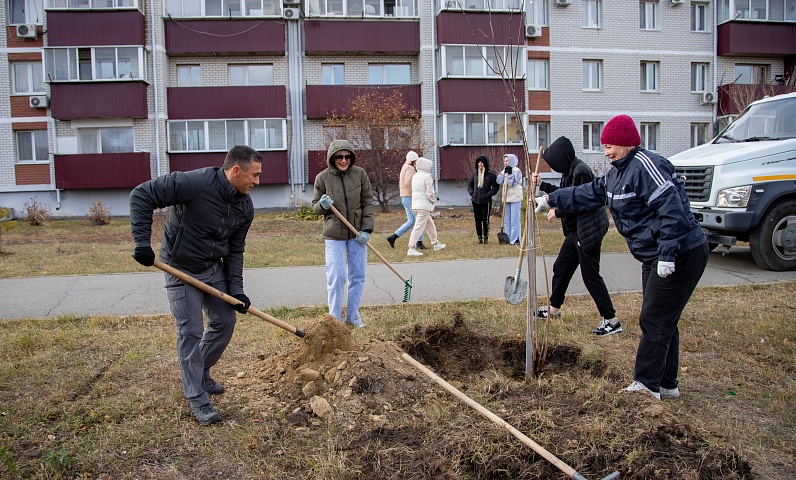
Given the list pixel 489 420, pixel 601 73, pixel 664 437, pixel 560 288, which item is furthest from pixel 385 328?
pixel 601 73

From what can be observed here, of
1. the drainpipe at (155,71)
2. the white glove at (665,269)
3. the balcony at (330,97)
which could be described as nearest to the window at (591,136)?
the balcony at (330,97)

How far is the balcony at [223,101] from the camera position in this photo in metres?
24.1

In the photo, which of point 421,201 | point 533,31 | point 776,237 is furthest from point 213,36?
point 776,237

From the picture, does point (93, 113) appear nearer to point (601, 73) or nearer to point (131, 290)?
point (131, 290)

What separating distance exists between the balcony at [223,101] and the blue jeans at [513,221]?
48.5 feet

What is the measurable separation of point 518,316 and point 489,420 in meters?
2.88

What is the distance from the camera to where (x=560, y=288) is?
600cm

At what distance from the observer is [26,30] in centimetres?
2342

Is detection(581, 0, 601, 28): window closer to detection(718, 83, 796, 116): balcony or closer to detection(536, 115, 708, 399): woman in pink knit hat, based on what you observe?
detection(718, 83, 796, 116): balcony

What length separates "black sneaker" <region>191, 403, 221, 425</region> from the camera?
3744 millimetres

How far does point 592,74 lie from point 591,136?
2.77 metres

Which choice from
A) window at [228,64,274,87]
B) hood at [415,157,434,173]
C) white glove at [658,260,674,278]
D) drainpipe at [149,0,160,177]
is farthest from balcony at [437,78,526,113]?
Answer: white glove at [658,260,674,278]

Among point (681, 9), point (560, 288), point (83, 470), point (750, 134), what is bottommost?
point (83, 470)

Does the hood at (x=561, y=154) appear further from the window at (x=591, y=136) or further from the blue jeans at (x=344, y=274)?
the window at (x=591, y=136)
